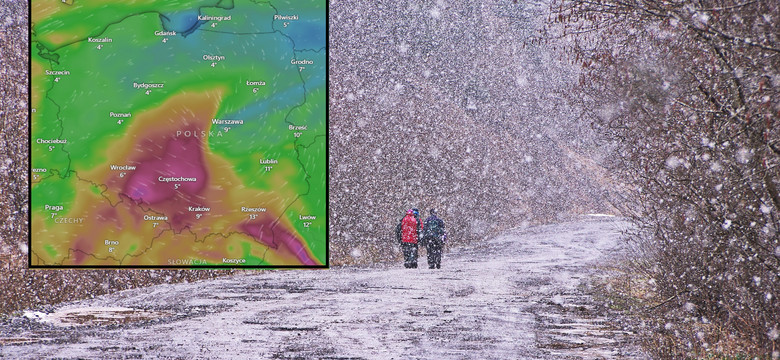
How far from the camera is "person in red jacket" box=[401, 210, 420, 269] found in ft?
76.5

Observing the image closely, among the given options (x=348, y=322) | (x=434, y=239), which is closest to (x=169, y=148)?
(x=348, y=322)

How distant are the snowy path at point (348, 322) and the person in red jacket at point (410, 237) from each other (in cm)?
194

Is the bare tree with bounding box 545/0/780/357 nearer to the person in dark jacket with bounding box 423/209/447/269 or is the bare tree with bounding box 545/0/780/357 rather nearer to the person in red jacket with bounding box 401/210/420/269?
the person in dark jacket with bounding box 423/209/447/269

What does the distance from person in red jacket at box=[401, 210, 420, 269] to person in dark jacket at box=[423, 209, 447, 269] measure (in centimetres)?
29

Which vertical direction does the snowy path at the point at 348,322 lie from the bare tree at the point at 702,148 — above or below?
below

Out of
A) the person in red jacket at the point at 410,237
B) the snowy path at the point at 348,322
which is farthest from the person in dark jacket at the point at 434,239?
the snowy path at the point at 348,322

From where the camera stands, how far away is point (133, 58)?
12289 mm

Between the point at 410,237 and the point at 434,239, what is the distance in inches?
29.7

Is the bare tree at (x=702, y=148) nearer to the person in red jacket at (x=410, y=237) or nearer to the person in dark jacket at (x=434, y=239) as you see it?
the person in dark jacket at (x=434, y=239)

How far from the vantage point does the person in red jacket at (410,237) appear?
23.3 metres

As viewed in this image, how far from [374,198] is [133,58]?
19.8 m

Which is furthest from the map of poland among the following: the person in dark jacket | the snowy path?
the person in dark jacket

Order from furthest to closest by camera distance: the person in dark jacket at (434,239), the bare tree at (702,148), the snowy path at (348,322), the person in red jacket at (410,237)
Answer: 1. the person in red jacket at (410,237)
2. the person in dark jacket at (434,239)
3. the snowy path at (348,322)
4. the bare tree at (702,148)

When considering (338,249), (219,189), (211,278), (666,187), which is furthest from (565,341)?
(338,249)
